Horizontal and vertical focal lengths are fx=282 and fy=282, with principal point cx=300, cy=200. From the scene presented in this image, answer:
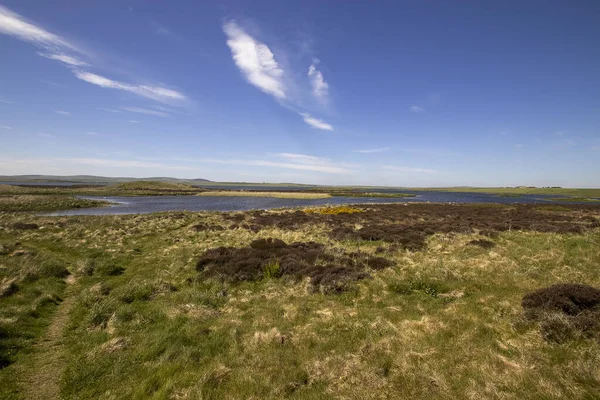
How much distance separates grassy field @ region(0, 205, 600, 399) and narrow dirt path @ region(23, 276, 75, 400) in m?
0.04

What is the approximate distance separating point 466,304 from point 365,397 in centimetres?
591

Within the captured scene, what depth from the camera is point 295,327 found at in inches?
355

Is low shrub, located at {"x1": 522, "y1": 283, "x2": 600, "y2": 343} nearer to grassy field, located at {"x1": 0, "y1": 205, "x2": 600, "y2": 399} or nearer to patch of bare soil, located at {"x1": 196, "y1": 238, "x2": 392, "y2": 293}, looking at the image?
grassy field, located at {"x1": 0, "y1": 205, "x2": 600, "y2": 399}

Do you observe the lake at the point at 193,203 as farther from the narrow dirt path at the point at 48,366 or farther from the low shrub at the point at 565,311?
the low shrub at the point at 565,311

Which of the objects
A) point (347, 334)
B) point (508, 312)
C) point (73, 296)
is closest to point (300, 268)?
point (347, 334)

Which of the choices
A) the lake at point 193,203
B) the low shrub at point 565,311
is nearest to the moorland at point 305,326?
the low shrub at point 565,311

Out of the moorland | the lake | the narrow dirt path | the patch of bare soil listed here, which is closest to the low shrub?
the moorland

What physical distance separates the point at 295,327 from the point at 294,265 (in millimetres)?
6107

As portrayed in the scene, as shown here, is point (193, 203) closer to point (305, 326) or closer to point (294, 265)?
point (294, 265)

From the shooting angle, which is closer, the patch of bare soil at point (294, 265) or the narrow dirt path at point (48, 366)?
the narrow dirt path at point (48, 366)

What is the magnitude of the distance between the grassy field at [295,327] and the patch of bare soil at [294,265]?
105 mm

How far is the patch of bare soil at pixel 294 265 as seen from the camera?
42.8ft

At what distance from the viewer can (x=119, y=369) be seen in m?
7.09

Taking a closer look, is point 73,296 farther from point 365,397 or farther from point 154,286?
point 365,397
